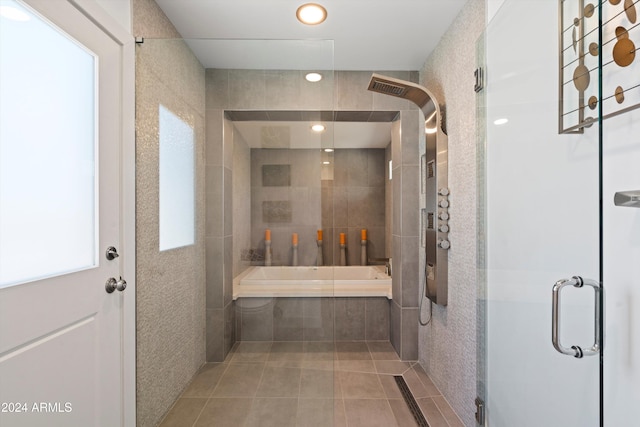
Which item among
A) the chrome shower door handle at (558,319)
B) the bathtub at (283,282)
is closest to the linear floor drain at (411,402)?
the bathtub at (283,282)

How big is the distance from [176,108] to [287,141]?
62 cm

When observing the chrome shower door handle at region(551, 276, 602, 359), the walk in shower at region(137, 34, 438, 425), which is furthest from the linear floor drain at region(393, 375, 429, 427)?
the chrome shower door handle at region(551, 276, 602, 359)

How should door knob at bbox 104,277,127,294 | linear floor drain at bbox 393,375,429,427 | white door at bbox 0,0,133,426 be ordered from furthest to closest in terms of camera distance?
linear floor drain at bbox 393,375,429,427 < door knob at bbox 104,277,127,294 < white door at bbox 0,0,133,426

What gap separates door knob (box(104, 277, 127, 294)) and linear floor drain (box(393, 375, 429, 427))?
5.83ft

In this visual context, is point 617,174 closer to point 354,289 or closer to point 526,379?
point 526,379

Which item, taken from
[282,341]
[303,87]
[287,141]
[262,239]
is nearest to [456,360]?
[282,341]

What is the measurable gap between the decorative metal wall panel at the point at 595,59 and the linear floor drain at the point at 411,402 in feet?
5.68

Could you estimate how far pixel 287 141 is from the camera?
5.37 ft

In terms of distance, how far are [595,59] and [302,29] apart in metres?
1.68

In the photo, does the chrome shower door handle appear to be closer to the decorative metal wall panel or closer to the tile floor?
the decorative metal wall panel

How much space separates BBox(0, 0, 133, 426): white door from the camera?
942 millimetres

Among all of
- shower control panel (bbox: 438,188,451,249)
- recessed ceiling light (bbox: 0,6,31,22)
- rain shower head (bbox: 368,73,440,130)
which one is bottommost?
shower control panel (bbox: 438,188,451,249)

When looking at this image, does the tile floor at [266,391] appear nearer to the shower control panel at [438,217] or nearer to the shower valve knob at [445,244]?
the shower control panel at [438,217]

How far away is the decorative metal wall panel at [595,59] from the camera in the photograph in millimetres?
828
